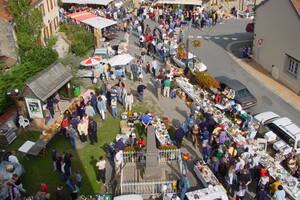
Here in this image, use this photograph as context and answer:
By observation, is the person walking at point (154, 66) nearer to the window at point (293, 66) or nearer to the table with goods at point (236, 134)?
the table with goods at point (236, 134)

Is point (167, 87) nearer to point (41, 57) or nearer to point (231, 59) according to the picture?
point (41, 57)

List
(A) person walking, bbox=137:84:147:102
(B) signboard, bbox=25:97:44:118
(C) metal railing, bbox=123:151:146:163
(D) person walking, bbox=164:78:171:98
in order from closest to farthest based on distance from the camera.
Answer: (C) metal railing, bbox=123:151:146:163 → (B) signboard, bbox=25:97:44:118 → (A) person walking, bbox=137:84:147:102 → (D) person walking, bbox=164:78:171:98

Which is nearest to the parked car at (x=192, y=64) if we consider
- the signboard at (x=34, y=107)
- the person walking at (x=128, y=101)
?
the person walking at (x=128, y=101)

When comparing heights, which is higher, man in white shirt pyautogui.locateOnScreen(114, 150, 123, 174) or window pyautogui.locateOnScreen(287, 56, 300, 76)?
window pyautogui.locateOnScreen(287, 56, 300, 76)

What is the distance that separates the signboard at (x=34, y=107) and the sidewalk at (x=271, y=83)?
54.5ft

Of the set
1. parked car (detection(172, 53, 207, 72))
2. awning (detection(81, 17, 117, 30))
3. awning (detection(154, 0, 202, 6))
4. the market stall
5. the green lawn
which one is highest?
awning (detection(154, 0, 202, 6))

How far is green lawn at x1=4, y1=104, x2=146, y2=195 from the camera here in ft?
55.5

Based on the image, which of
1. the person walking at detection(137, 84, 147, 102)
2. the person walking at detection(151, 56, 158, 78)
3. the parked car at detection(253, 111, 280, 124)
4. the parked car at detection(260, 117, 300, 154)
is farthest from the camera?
the person walking at detection(151, 56, 158, 78)

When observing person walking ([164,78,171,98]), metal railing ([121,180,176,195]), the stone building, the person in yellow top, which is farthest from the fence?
the stone building

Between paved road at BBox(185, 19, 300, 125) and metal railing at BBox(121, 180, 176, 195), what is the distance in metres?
10.3

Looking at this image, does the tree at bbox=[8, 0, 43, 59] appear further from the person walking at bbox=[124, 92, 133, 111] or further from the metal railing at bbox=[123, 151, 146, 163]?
the metal railing at bbox=[123, 151, 146, 163]

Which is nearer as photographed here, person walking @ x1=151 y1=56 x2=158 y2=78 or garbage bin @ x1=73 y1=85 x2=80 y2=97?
garbage bin @ x1=73 y1=85 x2=80 y2=97

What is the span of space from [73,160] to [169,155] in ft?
16.5

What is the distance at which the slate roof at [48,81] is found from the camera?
20.3 m
